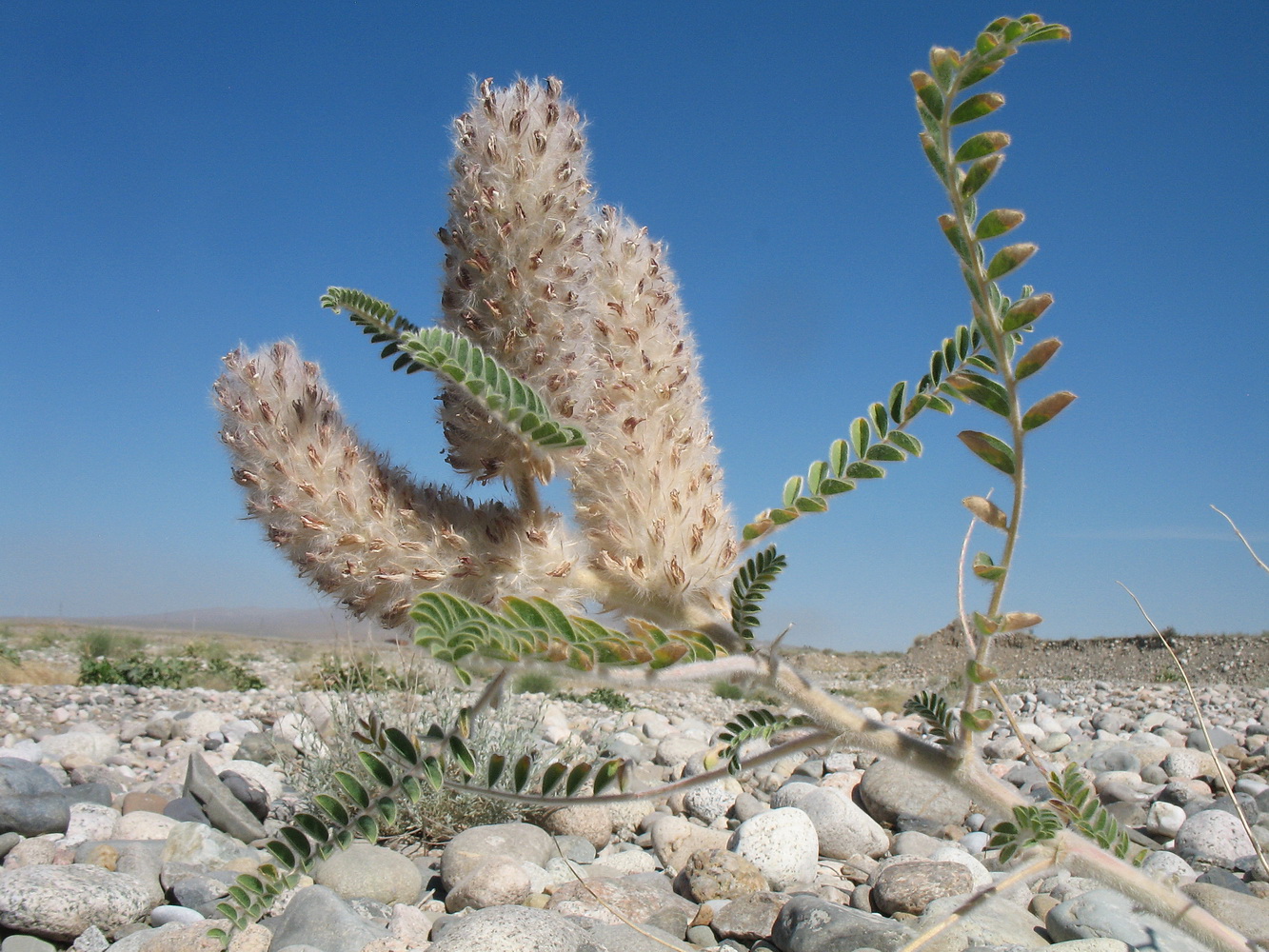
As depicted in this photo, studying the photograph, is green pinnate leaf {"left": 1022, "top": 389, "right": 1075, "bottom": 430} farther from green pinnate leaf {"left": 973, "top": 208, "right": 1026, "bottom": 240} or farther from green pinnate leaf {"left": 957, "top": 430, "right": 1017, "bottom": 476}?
green pinnate leaf {"left": 973, "top": 208, "right": 1026, "bottom": 240}

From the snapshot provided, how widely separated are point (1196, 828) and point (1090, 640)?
2213 cm

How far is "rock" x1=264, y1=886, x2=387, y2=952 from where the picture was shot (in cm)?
329

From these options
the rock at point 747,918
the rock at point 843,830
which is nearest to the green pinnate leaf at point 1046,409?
the rock at point 747,918

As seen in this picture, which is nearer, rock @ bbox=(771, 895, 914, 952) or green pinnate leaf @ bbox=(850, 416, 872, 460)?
green pinnate leaf @ bbox=(850, 416, 872, 460)

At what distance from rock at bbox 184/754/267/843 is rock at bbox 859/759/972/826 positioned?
3.63 metres

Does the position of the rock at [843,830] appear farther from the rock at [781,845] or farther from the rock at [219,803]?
the rock at [219,803]

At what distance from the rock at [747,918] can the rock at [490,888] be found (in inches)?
33.0

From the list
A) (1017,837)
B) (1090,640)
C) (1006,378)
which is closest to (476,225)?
(1006,378)

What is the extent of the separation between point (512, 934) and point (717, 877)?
1.36m

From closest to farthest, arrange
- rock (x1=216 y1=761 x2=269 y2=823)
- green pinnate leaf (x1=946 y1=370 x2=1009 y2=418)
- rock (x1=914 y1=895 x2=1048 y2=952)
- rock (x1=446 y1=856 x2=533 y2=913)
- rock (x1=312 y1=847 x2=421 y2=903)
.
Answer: green pinnate leaf (x1=946 y1=370 x2=1009 y2=418) → rock (x1=914 y1=895 x2=1048 y2=952) → rock (x1=446 y1=856 x2=533 y2=913) → rock (x1=312 y1=847 x2=421 y2=903) → rock (x1=216 y1=761 x2=269 y2=823)

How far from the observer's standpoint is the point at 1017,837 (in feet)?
Result: 3.35

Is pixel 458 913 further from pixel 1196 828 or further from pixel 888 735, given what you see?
pixel 1196 828

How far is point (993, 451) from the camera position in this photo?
1043 millimetres

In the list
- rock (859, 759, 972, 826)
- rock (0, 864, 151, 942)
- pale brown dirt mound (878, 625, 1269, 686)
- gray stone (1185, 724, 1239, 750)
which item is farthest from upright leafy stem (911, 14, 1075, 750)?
pale brown dirt mound (878, 625, 1269, 686)
